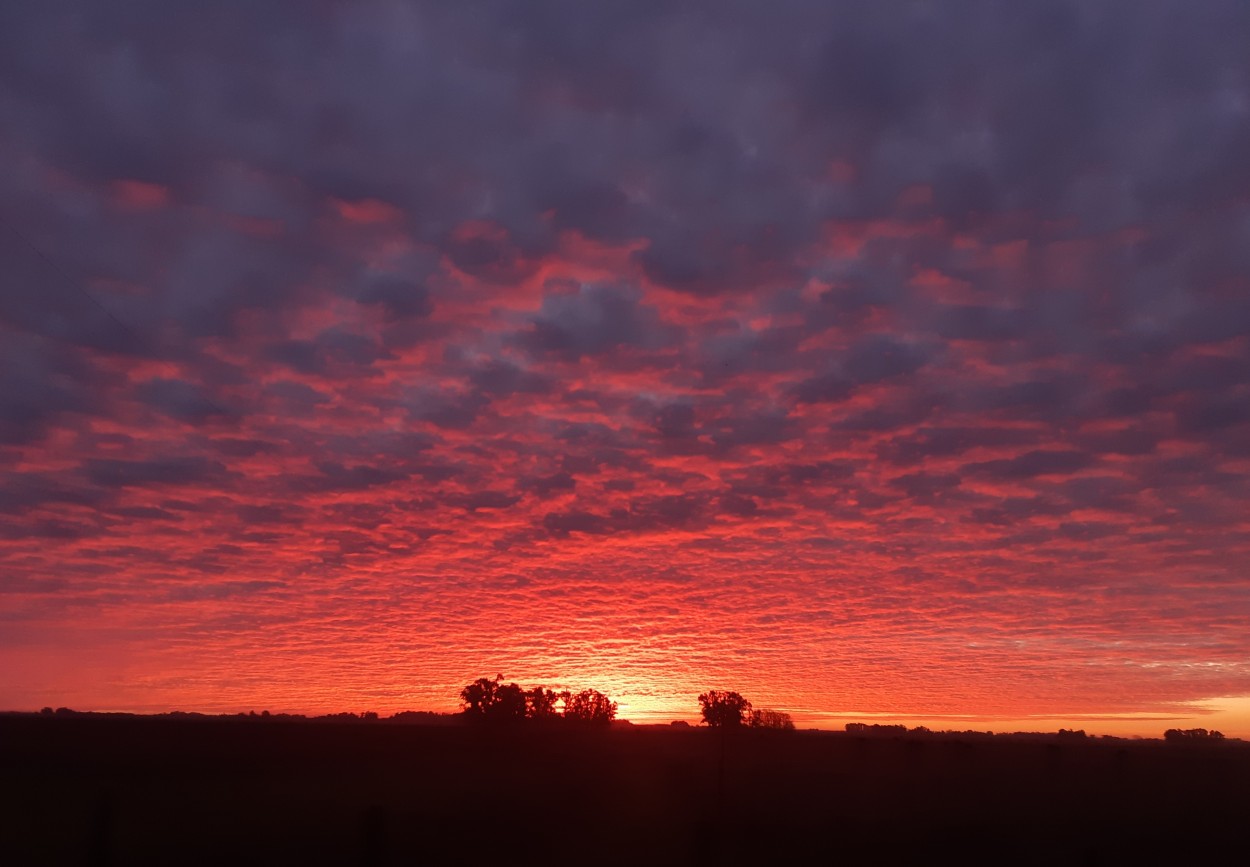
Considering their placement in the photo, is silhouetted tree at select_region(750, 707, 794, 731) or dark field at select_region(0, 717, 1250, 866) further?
silhouetted tree at select_region(750, 707, 794, 731)

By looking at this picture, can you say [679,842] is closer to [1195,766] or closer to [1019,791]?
[1019,791]

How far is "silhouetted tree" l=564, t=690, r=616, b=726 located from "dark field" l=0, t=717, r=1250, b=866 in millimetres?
54918

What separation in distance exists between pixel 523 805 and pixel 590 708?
94.5 metres

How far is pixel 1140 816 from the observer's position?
3447 cm

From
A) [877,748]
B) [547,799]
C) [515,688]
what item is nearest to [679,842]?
[547,799]

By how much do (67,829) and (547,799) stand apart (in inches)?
596

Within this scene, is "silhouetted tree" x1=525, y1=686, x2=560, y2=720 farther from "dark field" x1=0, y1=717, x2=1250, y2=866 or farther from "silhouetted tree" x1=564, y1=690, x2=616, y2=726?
"dark field" x1=0, y1=717, x2=1250, y2=866

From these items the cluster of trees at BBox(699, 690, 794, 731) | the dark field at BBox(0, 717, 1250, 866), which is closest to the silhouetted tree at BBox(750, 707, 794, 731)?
the cluster of trees at BBox(699, 690, 794, 731)

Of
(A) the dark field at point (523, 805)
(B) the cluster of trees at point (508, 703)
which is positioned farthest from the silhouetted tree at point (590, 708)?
(A) the dark field at point (523, 805)

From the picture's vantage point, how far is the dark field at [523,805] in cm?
2059

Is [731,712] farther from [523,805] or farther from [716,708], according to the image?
[523,805]

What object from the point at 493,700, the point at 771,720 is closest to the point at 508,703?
the point at 493,700

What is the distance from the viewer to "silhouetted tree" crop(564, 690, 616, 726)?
4596 inches

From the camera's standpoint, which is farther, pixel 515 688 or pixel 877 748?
pixel 515 688
